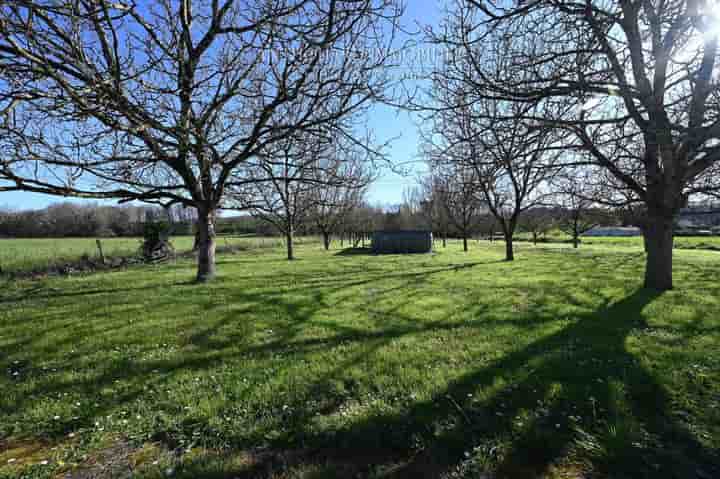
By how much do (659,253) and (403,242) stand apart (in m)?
15.8

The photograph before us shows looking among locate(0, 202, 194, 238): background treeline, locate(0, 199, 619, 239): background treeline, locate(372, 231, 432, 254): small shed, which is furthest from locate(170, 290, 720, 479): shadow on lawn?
locate(0, 202, 194, 238): background treeline

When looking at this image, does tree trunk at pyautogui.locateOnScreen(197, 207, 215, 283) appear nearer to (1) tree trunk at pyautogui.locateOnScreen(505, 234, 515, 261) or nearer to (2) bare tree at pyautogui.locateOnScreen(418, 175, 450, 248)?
(1) tree trunk at pyautogui.locateOnScreen(505, 234, 515, 261)

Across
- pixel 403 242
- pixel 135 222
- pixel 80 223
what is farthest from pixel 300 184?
pixel 80 223

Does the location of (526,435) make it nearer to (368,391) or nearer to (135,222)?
(368,391)

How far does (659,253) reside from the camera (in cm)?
696

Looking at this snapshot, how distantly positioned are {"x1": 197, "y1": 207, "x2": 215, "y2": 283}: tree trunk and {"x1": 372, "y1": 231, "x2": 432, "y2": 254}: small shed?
562 inches

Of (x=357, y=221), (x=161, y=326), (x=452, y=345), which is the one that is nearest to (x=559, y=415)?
(x=452, y=345)

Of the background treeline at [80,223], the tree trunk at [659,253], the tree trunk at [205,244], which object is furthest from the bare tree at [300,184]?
the background treeline at [80,223]

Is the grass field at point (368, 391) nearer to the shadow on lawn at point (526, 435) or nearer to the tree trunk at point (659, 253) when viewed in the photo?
the shadow on lawn at point (526, 435)

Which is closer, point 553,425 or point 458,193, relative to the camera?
point 553,425

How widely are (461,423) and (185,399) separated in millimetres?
2686

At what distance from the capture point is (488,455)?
2092mm

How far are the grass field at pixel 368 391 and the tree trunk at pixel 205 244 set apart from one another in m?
3.66

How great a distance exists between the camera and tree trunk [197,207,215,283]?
30.6ft
